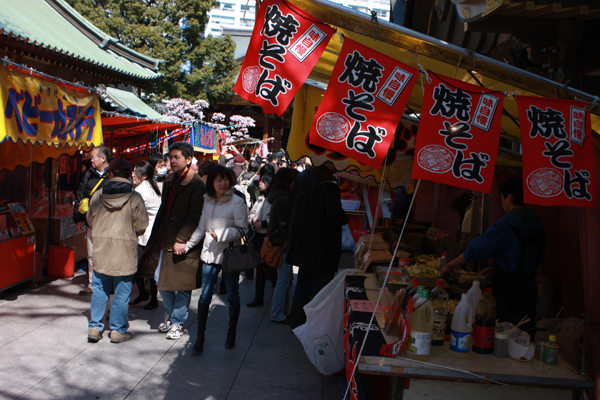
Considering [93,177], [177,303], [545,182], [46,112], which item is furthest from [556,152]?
[46,112]

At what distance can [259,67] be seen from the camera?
127 inches

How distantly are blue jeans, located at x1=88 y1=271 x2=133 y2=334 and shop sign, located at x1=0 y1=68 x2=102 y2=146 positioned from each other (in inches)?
71.6

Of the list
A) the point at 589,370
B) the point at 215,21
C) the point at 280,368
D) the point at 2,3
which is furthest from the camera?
the point at 215,21

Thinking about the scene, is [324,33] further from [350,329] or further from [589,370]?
[589,370]

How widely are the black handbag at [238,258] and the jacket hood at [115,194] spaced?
3.88ft

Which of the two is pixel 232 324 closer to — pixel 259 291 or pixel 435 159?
pixel 259 291

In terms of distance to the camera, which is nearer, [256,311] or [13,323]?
[13,323]

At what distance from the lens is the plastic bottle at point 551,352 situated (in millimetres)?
2977

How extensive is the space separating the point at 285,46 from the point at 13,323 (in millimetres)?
4747

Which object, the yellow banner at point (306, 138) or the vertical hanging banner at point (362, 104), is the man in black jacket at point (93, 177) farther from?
the vertical hanging banner at point (362, 104)

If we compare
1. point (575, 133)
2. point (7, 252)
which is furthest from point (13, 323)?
point (575, 133)

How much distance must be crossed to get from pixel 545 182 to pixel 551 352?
3.42 feet

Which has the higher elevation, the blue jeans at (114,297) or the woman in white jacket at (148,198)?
the woman in white jacket at (148,198)

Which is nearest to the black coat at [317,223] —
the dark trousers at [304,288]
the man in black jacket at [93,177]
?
the dark trousers at [304,288]
